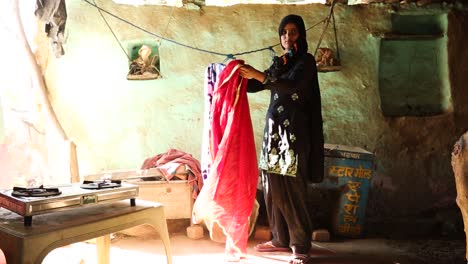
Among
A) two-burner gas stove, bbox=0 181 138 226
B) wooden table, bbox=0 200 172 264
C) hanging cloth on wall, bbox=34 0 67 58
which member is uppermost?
hanging cloth on wall, bbox=34 0 67 58

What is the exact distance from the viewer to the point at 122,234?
173 inches

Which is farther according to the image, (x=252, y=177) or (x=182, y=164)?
(x=182, y=164)

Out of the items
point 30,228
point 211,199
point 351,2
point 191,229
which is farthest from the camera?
point 351,2

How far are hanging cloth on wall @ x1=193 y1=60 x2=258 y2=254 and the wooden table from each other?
2.77 ft

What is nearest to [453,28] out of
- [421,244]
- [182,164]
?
[421,244]

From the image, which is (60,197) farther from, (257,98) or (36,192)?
(257,98)

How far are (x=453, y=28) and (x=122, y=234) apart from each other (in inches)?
178

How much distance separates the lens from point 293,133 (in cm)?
354

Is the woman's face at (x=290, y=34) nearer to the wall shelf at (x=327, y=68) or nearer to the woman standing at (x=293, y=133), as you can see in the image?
the woman standing at (x=293, y=133)

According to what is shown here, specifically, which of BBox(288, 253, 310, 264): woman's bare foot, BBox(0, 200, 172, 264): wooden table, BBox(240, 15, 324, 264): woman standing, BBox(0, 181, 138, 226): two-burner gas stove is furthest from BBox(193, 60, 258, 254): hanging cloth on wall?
BBox(0, 181, 138, 226): two-burner gas stove

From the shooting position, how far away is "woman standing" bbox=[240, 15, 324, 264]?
11.6 ft

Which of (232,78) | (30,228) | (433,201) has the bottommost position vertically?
(433,201)

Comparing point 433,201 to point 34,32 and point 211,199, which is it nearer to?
point 211,199

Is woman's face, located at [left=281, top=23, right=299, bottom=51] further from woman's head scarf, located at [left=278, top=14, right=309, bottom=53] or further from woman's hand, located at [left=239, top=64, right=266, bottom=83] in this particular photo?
woman's hand, located at [left=239, top=64, right=266, bottom=83]
